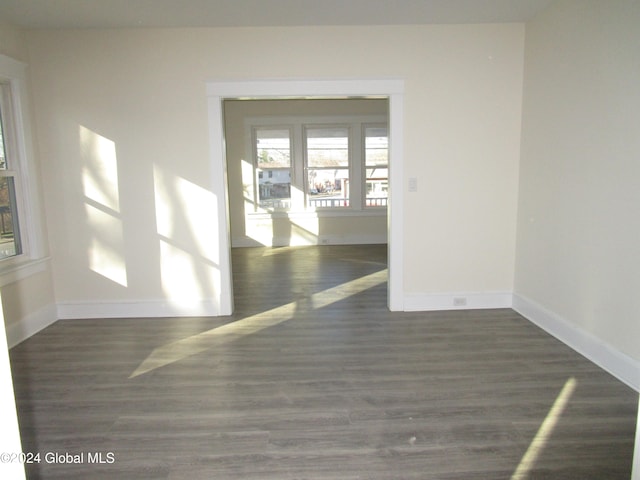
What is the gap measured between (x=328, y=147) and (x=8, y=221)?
5662 mm

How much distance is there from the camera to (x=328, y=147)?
27.8 feet

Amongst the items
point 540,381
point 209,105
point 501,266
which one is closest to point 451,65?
point 501,266

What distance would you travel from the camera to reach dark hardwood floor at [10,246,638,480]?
2.12 m

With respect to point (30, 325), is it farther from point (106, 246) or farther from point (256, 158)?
point (256, 158)

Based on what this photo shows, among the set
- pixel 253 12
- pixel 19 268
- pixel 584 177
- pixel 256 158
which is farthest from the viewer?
pixel 256 158

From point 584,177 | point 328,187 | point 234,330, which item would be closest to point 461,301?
point 584,177

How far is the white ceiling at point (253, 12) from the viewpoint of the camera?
135 inches

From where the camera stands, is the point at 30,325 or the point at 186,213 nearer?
the point at 30,325

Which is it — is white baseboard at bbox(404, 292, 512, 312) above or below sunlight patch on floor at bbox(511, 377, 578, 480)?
above

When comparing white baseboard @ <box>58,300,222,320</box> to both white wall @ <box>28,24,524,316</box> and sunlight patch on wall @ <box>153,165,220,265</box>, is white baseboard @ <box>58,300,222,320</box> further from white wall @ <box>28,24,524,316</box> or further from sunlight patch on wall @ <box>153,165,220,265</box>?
sunlight patch on wall @ <box>153,165,220,265</box>

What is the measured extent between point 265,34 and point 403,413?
3405 mm

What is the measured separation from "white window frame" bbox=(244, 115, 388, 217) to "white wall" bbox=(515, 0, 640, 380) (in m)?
4.51

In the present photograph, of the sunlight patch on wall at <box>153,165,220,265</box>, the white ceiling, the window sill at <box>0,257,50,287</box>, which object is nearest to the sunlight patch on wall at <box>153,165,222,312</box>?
the sunlight patch on wall at <box>153,165,220,265</box>

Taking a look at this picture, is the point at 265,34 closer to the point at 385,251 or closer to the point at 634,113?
the point at 634,113
